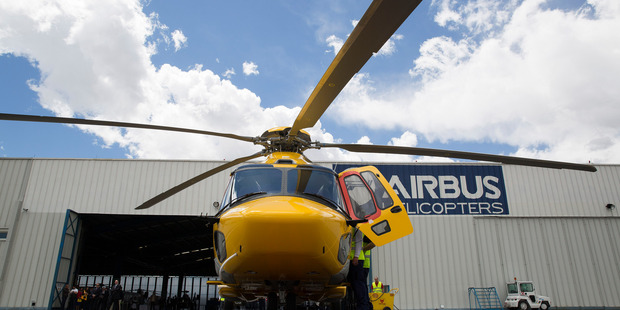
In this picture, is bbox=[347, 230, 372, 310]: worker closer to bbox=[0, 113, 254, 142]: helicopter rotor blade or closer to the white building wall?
bbox=[0, 113, 254, 142]: helicopter rotor blade

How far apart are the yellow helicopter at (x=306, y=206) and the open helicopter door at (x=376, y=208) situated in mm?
15

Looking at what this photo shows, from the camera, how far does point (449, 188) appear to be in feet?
53.5

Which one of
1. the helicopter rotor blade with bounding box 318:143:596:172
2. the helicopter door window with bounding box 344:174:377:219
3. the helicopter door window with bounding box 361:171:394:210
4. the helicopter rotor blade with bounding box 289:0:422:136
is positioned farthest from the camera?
the helicopter door window with bounding box 344:174:377:219

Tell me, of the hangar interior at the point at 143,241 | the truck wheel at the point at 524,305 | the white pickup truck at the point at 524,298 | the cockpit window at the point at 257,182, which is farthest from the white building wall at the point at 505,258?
the cockpit window at the point at 257,182

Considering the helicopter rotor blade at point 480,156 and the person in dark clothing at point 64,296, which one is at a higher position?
the helicopter rotor blade at point 480,156

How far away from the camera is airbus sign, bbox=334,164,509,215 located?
1602 centimetres

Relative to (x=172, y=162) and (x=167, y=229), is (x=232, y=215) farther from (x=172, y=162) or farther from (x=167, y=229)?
(x=167, y=229)

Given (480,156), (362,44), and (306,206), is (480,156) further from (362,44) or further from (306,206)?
(362,44)

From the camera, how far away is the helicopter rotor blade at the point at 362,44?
8.20ft

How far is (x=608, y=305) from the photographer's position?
14.8m

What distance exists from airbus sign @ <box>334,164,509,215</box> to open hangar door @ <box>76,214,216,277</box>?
8.82m

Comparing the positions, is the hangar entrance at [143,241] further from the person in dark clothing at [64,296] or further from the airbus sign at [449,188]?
the airbus sign at [449,188]

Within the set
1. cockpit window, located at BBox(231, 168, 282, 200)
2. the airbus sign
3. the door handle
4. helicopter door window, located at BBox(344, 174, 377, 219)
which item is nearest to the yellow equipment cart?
helicopter door window, located at BBox(344, 174, 377, 219)

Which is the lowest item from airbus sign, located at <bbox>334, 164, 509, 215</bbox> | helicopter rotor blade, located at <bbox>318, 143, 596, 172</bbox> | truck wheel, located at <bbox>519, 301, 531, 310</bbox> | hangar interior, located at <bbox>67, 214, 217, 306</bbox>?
truck wheel, located at <bbox>519, 301, 531, 310</bbox>
